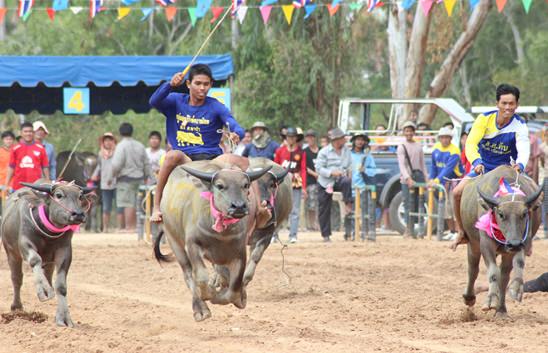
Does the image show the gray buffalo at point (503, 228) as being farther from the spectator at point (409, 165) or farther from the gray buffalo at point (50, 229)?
the spectator at point (409, 165)

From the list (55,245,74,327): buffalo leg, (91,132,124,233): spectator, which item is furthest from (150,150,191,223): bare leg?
(91,132,124,233): spectator

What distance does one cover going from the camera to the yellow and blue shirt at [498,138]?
11.6 m

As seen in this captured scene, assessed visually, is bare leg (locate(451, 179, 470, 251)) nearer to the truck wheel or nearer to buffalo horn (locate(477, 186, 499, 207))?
buffalo horn (locate(477, 186, 499, 207))

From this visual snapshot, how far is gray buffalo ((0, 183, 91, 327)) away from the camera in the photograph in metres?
11.0

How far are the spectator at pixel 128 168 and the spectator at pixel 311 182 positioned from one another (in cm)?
334

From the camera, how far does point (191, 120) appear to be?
37.6 feet

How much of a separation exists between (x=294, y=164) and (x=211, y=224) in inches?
448

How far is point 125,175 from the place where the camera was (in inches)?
910

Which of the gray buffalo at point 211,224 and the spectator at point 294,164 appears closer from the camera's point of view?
the gray buffalo at point 211,224

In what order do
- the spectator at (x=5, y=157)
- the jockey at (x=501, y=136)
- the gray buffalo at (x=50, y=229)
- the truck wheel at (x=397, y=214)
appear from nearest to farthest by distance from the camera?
the gray buffalo at (x=50, y=229) < the jockey at (x=501, y=136) < the truck wheel at (x=397, y=214) < the spectator at (x=5, y=157)

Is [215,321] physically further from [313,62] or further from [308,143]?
[313,62]

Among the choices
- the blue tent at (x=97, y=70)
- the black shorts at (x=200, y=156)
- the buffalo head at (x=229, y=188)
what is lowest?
the buffalo head at (x=229, y=188)

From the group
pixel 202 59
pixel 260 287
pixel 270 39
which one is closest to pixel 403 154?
pixel 202 59

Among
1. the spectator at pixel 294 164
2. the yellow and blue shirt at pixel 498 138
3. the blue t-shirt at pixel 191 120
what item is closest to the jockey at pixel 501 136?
the yellow and blue shirt at pixel 498 138
